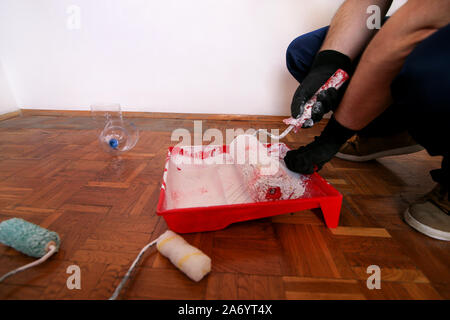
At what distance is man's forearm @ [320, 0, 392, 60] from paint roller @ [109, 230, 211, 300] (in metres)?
0.61

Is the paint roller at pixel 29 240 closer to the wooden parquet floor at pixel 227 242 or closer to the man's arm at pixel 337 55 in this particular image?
the wooden parquet floor at pixel 227 242

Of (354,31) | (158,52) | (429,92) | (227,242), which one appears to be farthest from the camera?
(158,52)

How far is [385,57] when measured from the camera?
44 centimetres

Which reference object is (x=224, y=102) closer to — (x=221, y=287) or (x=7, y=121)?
(x=221, y=287)

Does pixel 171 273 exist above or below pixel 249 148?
below

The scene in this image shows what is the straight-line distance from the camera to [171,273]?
41 centimetres

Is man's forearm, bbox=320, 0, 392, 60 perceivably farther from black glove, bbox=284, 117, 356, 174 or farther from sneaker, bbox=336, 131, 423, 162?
sneaker, bbox=336, 131, 423, 162

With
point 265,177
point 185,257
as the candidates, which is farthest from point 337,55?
point 185,257

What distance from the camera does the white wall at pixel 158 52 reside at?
3.82 feet

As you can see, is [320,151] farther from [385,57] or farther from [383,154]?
[383,154]

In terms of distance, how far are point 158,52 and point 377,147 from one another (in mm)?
1160
